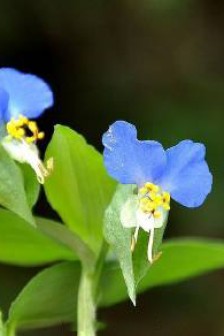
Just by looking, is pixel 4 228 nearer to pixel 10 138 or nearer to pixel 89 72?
pixel 10 138

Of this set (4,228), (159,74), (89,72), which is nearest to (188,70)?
(159,74)

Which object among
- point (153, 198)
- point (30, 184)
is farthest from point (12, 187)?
point (153, 198)

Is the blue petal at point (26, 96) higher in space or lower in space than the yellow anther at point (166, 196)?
higher

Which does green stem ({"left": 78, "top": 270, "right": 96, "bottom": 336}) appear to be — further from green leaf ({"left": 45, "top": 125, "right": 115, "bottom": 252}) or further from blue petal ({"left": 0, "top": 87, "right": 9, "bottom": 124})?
blue petal ({"left": 0, "top": 87, "right": 9, "bottom": 124})

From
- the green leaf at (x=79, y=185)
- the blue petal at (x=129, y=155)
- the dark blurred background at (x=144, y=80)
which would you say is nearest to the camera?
the blue petal at (x=129, y=155)

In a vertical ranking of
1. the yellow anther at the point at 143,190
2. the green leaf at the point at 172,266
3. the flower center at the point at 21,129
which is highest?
the flower center at the point at 21,129

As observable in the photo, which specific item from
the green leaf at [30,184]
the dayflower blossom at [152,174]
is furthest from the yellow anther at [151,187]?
the green leaf at [30,184]

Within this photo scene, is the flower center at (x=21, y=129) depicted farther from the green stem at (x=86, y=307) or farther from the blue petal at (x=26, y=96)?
the green stem at (x=86, y=307)
